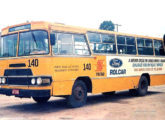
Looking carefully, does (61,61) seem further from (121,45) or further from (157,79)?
(157,79)

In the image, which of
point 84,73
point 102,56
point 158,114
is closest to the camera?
point 158,114

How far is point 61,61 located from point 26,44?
55.5 inches

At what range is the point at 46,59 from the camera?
9508 millimetres

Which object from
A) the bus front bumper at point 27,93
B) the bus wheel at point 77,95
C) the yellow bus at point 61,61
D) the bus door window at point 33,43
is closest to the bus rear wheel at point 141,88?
the yellow bus at point 61,61

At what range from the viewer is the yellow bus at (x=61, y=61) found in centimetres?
959

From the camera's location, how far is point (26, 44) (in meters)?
10.1

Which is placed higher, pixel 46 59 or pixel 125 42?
pixel 125 42

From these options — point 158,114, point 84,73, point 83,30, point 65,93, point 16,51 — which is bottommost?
point 158,114

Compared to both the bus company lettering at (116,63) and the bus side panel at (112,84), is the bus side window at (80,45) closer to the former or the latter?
the bus side panel at (112,84)

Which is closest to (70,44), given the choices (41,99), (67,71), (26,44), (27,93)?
(67,71)

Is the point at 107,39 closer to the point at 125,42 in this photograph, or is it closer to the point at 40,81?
the point at 125,42

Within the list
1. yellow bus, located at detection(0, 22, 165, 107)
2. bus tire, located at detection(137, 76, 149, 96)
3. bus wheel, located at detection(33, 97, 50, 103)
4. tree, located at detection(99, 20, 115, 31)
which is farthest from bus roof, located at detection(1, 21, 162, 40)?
tree, located at detection(99, 20, 115, 31)

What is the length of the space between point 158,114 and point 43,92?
3862 millimetres

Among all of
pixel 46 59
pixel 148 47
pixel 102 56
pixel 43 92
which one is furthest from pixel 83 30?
pixel 148 47
